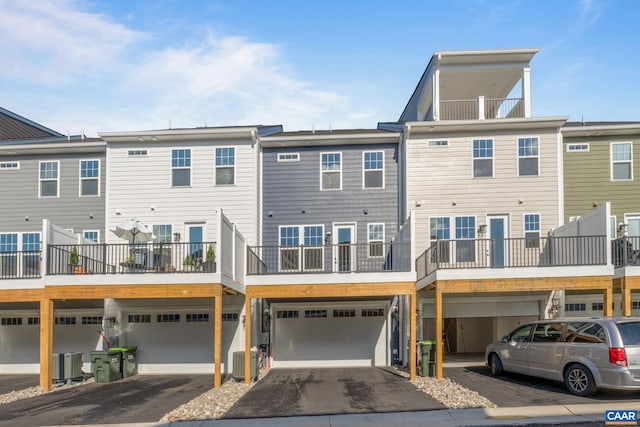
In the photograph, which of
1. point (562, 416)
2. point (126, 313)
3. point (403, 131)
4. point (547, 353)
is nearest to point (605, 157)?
point (403, 131)

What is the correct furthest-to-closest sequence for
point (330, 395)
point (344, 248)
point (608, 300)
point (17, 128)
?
point (17, 128)
point (344, 248)
point (608, 300)
point (330, 395)

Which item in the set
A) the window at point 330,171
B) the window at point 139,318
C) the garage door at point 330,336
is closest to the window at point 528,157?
the window at point 330,171

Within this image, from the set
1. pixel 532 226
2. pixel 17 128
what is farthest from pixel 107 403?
pixel 17 128

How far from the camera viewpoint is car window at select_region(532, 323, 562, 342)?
1340 cm

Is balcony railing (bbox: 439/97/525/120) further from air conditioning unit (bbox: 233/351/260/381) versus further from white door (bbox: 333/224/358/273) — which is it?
air conditioning unit (bbox: 233/351/260/381)

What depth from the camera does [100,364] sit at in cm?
1709

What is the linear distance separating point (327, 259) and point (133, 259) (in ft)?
20.6

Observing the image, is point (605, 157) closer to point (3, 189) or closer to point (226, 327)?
point (226, 327)

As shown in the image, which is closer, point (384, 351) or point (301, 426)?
point (301, 426)

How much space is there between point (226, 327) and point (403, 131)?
28.5ft

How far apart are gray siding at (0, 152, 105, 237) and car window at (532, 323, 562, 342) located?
14260mm

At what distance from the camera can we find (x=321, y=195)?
20625 millimetres

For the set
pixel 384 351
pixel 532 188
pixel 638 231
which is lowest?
pixel 384 351

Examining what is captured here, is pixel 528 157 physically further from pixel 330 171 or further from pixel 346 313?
pixel 346 313
